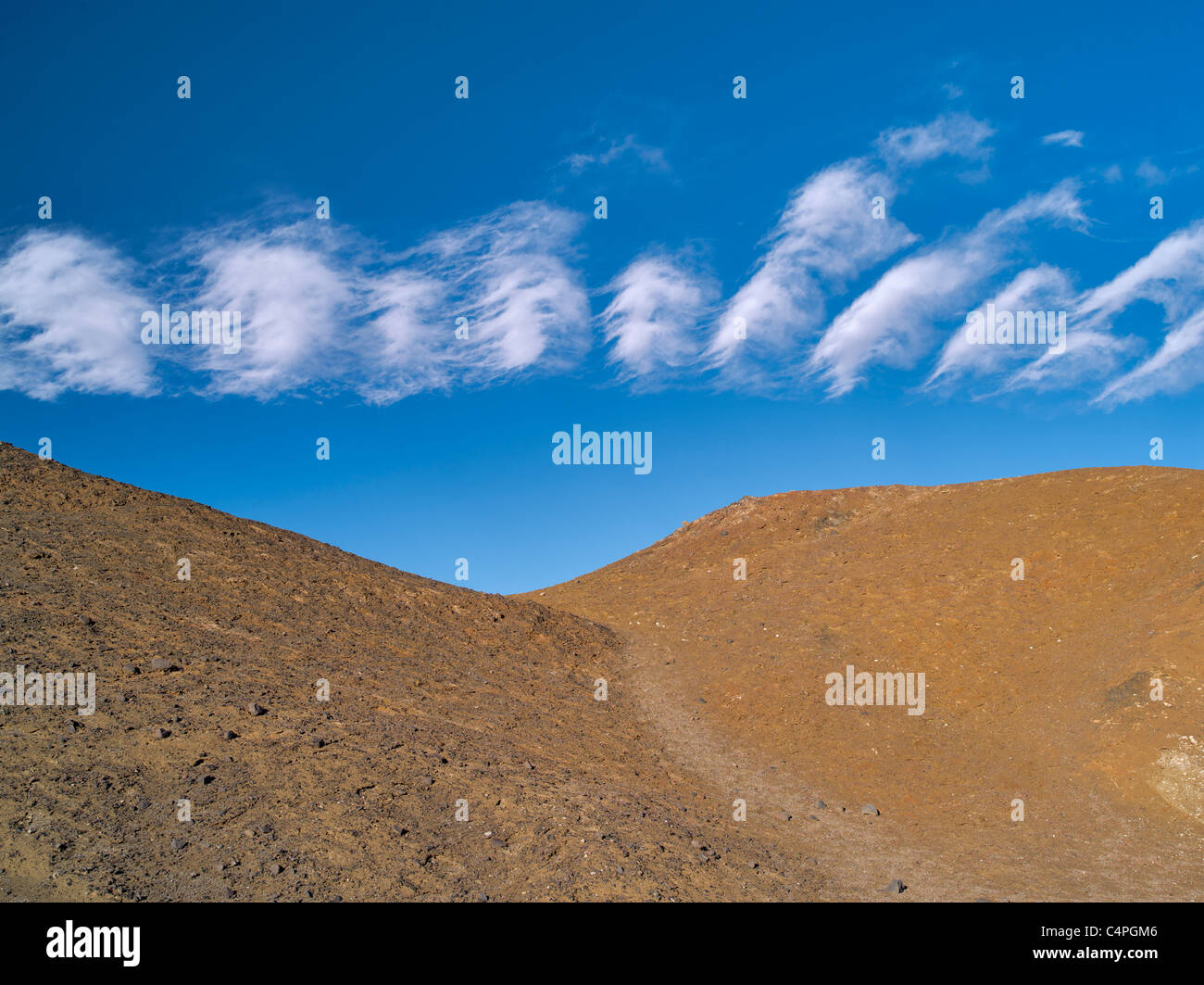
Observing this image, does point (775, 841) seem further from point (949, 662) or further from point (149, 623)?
point (149, 623)

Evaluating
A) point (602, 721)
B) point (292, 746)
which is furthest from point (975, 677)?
point (292, 746)

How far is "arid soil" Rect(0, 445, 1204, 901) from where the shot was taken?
11.0 m

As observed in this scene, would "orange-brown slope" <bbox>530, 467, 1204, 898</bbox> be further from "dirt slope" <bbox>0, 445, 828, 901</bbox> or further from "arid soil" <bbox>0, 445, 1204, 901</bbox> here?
"dirt slope" <bbox>0, 445, 828, 901</bbox>

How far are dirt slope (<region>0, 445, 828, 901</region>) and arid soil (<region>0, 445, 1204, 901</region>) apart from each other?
2.8 inches

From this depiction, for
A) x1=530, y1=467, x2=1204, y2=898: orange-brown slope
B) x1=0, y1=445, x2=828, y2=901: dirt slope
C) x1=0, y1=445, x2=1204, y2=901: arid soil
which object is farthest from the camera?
x1=530, y1=467, x2=1204, y2=898: orange-brown slope

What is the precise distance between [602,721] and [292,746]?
28.7 ft

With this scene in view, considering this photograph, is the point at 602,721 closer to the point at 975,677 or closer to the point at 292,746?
the point at 292,746

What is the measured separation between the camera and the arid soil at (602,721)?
1098 cm

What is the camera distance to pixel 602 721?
2005cm

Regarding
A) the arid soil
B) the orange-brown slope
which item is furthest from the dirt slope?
the orange-brown slope

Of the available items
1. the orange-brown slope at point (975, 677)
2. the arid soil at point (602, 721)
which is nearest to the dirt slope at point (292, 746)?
the arid soil at point (602, 721)

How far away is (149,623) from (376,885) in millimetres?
9361

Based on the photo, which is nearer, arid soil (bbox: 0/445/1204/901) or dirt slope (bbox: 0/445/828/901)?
dirt slope (bbox: 0/445/828/901)

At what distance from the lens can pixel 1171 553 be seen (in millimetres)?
23094
